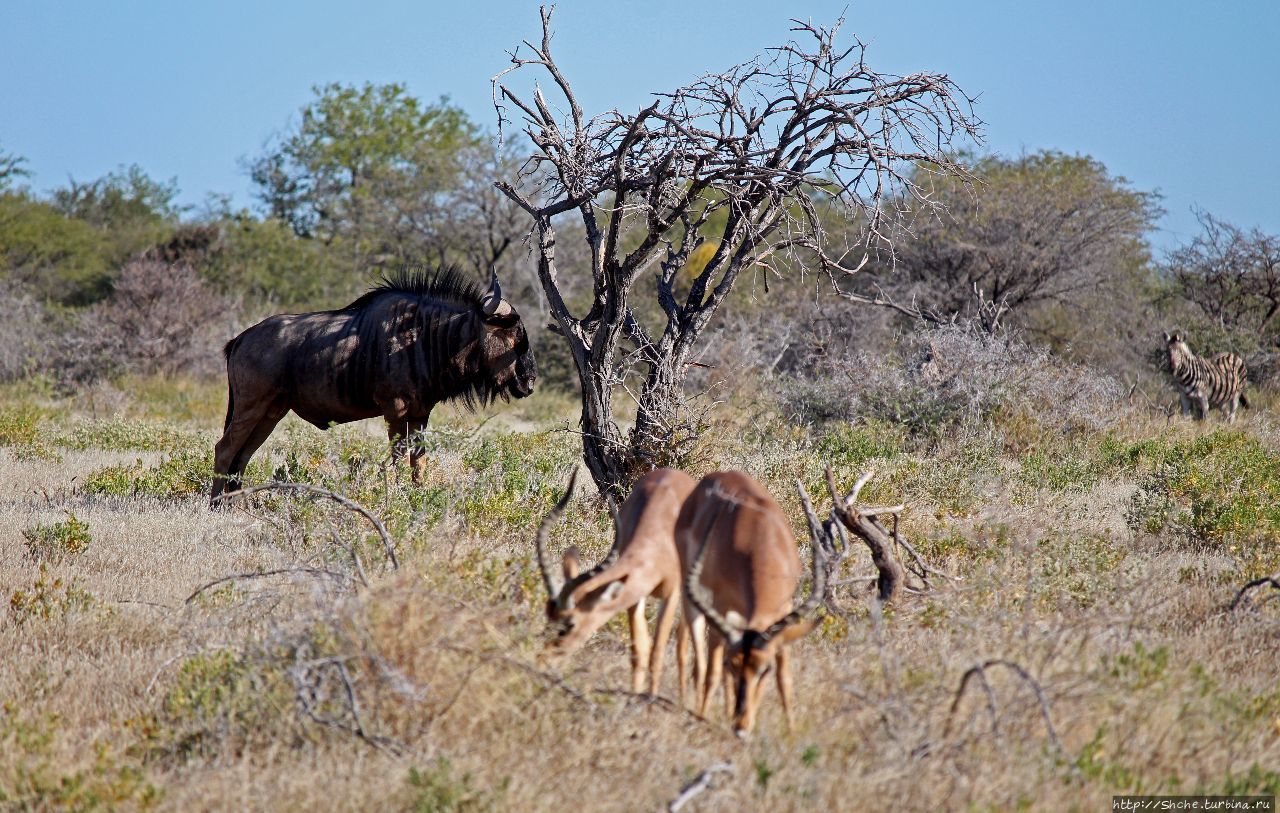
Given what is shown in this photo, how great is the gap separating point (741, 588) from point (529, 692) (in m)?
0.90

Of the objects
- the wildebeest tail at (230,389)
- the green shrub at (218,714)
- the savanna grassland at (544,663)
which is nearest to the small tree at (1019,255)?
the savanna grassland at (544,663)

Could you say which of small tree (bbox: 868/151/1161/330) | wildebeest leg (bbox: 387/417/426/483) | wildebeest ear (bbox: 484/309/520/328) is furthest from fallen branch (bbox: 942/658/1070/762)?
small tree (bbox: 868/151/1161/330)

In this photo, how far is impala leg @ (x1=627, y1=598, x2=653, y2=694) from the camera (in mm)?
4805

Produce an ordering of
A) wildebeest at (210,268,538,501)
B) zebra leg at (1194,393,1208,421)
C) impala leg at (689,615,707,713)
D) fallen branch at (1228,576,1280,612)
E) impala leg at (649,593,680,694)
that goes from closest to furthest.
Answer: impala leg at (689,615,707,713) → impala leg at (649,593,680,694) → fallen branch at (1228,576,1280,612) → wildebeest at (210,268,538,501) → zebra leg at (1194,393,1208,421)

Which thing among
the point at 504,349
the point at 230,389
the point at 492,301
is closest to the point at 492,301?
the point at 492,301

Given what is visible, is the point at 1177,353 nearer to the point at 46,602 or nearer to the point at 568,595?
the point at 568,595

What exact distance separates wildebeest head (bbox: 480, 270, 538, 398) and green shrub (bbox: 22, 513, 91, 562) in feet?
11.9

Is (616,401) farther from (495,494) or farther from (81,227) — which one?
(81,227)

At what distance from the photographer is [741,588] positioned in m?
4.54

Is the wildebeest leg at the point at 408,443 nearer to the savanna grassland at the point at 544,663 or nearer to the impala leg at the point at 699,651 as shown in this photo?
the savanna grassland at the point at 544,663

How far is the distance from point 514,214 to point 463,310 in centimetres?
1864

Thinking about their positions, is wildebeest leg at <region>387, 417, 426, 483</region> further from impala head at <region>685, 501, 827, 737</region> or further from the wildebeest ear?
impala head at <region>685, 501, 827, 737</region>

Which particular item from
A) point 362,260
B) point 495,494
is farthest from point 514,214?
point 495,494

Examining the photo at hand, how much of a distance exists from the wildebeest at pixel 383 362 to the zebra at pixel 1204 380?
1348cm
